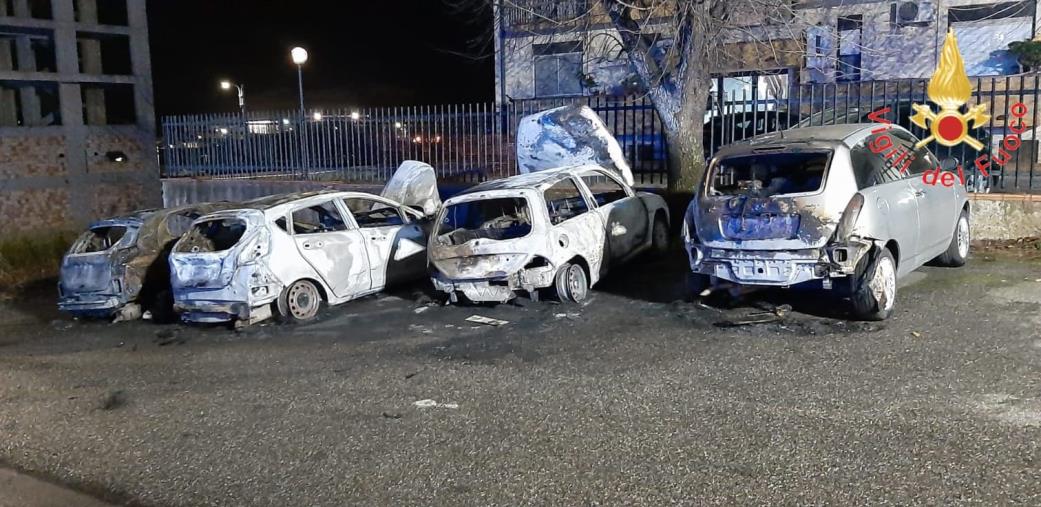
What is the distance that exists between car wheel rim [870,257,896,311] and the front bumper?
3.17m

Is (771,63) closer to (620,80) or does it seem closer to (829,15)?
(829,15)

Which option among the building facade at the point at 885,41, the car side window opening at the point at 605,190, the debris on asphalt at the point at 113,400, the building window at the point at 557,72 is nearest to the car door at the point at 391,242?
the car side window opening at the point at 605,190

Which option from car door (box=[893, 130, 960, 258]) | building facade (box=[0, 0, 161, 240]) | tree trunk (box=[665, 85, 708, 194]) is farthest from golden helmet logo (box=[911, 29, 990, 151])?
building facade (box=[0, 0, 161, 240])

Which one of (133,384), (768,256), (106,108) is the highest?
(106,108)

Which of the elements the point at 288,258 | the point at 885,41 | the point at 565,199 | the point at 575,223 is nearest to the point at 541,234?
the point at 575,223

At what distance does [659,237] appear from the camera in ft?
36.7

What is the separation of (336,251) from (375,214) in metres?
1.36

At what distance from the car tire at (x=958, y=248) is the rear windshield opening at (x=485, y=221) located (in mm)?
4798

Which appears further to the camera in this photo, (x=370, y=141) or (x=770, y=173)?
(x=370, y=141)

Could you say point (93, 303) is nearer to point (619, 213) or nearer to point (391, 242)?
point (391, 242)

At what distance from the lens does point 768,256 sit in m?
7.73

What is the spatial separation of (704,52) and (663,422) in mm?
8100

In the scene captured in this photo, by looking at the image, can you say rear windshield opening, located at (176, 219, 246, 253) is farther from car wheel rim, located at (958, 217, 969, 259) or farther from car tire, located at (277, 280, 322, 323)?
car wheel rim, located at (958, 217, 969, 259)

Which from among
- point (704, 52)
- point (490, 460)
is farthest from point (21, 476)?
point (704, 52)
